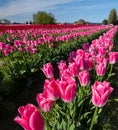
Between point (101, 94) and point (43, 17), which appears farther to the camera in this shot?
point (43, 17)

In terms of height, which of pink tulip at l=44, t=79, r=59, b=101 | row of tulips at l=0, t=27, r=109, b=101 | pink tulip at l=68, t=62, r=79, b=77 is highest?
pink tulip at l=44, t=79, r=59, b=101

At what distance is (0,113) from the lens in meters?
4.67

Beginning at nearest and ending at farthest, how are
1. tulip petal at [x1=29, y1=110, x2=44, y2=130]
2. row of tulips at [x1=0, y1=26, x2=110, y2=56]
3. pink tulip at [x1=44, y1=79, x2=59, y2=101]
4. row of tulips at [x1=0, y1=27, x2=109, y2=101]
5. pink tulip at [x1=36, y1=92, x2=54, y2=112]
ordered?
tulip petal at [x1=29, y1=110, x2=44, y2=130] < pink tulip at [x1=36, y1=92, x2=54, y2=112] < pink tulip at [x1=44, y1=79, x2=59, y2=101] < row of tulips at [x1=0, y1=27, x2=109, y2=101] < row of tulips at [x1=0, y1=26, x2=110, y2=56]

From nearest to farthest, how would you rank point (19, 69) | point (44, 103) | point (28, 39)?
point (44, 103) → point (19, 69) → point (28, 39)

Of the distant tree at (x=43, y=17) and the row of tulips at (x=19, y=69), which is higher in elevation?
the row of tulips at (x=19, y=69)

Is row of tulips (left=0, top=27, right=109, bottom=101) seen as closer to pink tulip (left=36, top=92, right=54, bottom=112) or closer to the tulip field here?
the tulip field

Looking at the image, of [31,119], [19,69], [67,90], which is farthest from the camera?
[19,69]

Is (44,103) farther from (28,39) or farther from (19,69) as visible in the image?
(28,39)

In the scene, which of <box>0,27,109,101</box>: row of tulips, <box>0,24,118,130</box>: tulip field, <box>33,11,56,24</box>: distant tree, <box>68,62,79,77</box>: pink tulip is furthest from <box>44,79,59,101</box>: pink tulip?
<box>33,11,56,24</box>: distant tree

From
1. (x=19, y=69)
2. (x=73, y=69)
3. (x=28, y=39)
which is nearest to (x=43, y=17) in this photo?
(x=28, y=39)

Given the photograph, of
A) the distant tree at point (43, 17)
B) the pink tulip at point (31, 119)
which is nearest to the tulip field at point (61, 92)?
the pink tulip at point (31, 119)

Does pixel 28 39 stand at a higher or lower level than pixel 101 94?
lower

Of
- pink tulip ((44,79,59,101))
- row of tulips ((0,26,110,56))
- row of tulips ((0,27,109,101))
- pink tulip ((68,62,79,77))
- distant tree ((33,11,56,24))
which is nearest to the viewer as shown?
pink tulip ((44,79,59,101))

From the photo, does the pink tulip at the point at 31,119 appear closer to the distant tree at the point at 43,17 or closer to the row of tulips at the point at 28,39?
the row of tulips at the point at 28,39
